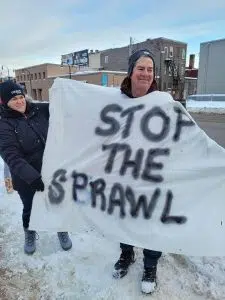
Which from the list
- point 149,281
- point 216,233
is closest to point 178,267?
point 149,281

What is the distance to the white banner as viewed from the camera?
7.48 feet

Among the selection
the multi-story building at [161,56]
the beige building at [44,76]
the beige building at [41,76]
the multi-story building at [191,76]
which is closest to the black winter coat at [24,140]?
the beige building at [44,76]

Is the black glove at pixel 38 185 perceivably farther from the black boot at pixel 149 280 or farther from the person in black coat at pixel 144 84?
the black boot at pixel 149 280

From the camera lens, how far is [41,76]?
183ft

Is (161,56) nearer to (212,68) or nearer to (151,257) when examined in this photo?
(212,68)

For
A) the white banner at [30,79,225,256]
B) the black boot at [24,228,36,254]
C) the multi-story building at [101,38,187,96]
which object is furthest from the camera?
the multi-story building at [101,38,187,96]

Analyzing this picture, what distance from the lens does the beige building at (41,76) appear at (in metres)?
52.6

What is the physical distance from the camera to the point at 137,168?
240cm

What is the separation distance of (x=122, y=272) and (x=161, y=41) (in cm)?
5119

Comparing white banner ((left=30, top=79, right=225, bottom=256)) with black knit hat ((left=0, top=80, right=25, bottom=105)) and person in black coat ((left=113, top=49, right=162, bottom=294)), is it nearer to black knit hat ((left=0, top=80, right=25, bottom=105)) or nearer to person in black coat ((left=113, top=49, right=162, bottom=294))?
person in black coat ((left=113, top=49, right=162, bottom=294))

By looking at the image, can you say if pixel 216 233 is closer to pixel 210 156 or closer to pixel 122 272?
pixel 210 156

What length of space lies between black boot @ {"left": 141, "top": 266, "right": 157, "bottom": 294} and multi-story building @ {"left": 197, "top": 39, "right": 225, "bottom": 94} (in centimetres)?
3257

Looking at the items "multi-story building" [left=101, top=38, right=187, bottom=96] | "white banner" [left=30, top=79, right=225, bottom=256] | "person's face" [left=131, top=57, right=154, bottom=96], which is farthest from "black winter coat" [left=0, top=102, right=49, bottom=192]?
"multi-story building" [left=101, top=38, right=187, bottom=96]

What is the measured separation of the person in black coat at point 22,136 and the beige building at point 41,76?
49652 mm
